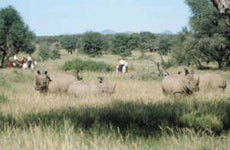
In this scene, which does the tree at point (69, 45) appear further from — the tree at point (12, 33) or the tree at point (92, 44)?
the tree at point (12, 33)

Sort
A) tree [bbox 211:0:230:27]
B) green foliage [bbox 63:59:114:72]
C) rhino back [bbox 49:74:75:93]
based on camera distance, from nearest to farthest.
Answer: tree [bbox 211:0:230:27] < rhino back [bbox 49:74:75:93] < green foliage [bbox 63:59:114:72]

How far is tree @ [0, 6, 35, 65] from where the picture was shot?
49344 mm

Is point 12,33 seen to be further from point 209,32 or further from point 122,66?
point 209,32

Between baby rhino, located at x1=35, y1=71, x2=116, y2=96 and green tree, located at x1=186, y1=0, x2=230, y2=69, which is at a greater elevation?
green tree, located at x1=186, y1=0, x2=230, y2=69

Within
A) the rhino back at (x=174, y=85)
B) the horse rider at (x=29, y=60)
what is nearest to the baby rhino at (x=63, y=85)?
the rhino back at (x=174, y=85)

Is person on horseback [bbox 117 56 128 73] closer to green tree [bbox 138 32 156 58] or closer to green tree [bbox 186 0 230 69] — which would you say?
green tree [bbox 138 32 156 58]

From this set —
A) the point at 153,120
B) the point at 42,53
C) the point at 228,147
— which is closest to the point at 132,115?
the point at 153,120

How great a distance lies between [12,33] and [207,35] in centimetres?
2414

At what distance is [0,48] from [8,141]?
4482 centimetres

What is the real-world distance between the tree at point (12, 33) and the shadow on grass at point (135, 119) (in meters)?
41.7

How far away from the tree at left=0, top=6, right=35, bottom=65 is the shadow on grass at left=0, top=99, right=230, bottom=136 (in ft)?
137

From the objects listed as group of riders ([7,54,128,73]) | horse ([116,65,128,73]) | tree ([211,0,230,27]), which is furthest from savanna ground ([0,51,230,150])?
group of riders ([7,54,128,73])

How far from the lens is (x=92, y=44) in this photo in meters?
86.2

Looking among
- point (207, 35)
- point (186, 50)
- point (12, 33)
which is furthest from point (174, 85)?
point (12, 33)
